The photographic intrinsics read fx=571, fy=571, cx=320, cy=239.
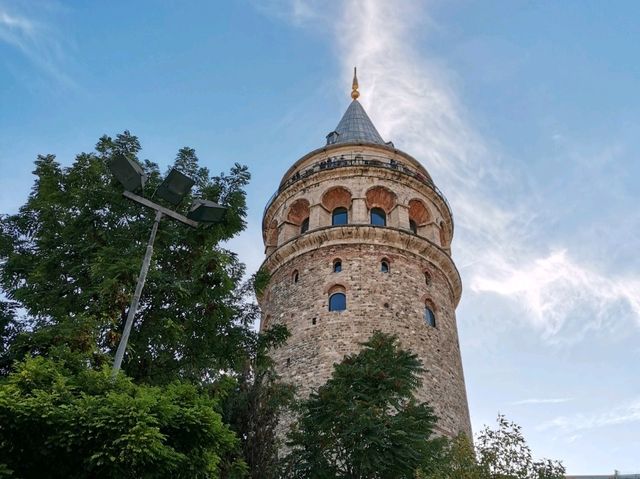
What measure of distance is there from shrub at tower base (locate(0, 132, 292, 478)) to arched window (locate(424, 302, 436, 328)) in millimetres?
8709

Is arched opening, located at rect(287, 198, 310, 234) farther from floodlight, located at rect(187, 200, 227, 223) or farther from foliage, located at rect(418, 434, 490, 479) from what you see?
floodlight, located at rect(187, 200, 227, 223)

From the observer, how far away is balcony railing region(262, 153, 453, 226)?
2411cm

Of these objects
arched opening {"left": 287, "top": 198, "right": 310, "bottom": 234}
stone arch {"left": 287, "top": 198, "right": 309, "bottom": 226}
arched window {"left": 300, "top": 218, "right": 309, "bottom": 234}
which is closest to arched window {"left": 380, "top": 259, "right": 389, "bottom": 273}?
arched window {"left": 300, "top": 218, "right": 309, "bottom": 234}

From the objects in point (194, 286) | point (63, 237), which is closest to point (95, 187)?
point (63, 237)

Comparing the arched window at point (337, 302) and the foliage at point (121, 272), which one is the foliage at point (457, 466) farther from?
the arched window at point (337, 302)

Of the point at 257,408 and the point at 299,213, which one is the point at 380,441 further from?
the point at 299,213

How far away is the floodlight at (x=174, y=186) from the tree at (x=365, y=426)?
6.04 meters

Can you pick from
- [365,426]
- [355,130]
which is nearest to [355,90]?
[355,130]

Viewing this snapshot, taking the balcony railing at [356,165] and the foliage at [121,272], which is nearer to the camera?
the foliage at [121,272]

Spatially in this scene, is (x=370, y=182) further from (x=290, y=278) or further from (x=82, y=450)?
(x=82, y=450)

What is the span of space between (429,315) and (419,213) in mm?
5337

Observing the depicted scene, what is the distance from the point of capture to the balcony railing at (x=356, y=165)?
24.1 metres

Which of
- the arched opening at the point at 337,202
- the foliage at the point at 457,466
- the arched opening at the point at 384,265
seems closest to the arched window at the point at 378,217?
the arched opening at the point at 337,202

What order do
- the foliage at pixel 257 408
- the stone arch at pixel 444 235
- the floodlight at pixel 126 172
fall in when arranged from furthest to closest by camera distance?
the stone arch at pixel 444 235
the foliage at pixel 257 408
the floodlight at pixel 126 172
